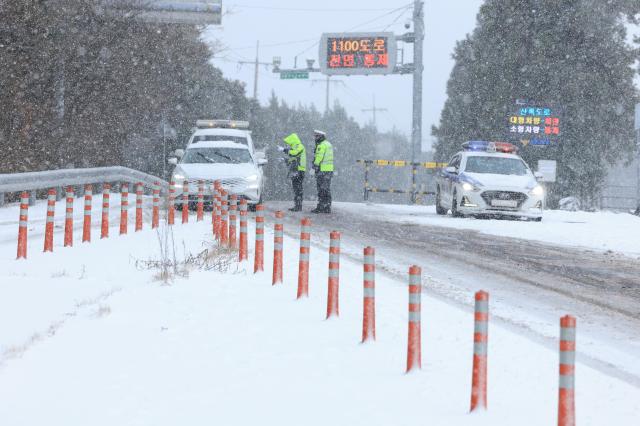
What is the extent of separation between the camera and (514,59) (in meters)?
50.6

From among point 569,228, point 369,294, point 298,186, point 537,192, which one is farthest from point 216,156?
point 369,294

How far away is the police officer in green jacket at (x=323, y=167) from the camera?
25406mm

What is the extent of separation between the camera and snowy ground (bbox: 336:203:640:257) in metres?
18.6

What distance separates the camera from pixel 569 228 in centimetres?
2209

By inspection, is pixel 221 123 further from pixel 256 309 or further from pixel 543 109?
pixel 256 309

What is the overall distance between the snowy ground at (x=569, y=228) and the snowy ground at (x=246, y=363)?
804 cm

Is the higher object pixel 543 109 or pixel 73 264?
pixel 543 109

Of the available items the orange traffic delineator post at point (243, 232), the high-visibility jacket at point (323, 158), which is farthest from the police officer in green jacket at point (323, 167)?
the orange traffic delineator post at point (243, 232)

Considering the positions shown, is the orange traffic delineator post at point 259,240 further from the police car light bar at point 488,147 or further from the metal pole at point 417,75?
the metal pole at point 417,75

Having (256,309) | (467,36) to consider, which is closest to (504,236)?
(256,309)

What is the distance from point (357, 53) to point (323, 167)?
21306mm

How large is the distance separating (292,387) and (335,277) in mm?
2325

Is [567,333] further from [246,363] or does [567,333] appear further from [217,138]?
[217,138]

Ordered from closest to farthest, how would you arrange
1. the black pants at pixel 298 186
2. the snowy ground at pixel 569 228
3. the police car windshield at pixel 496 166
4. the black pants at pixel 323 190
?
the snowy ground at pixel 569 228 → the black pants at pixel 323 190 → the black pants at pixel 298 186 → the police car windshield at pixel 496 166
